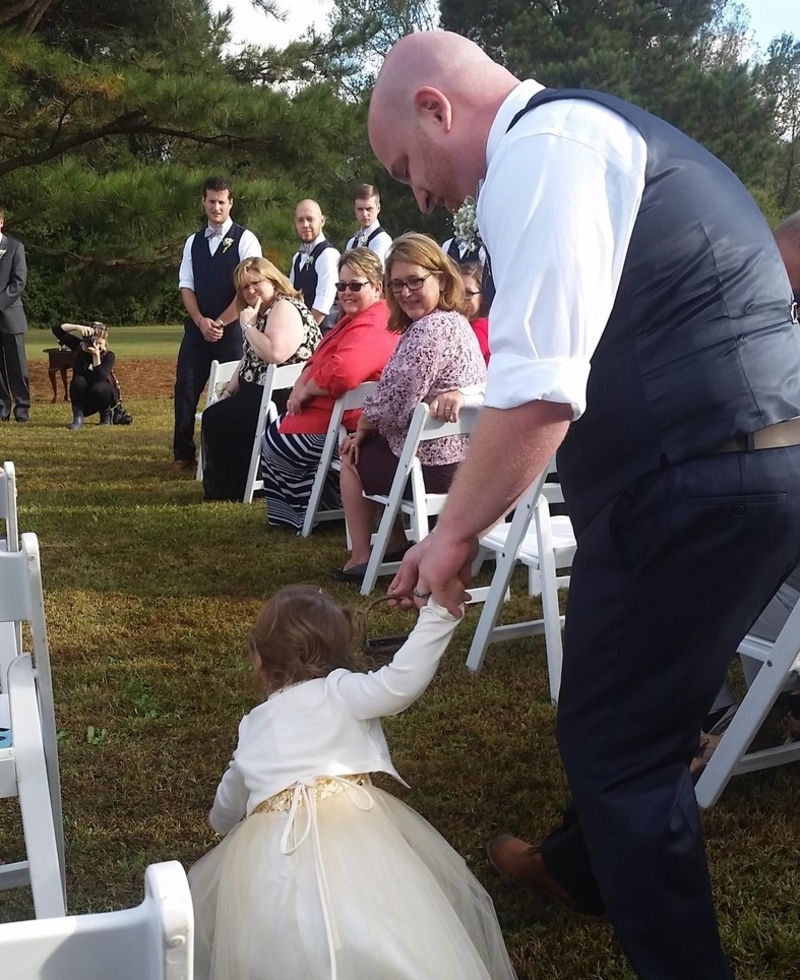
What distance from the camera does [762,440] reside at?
5.37 ft

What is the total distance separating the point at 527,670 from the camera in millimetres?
3873

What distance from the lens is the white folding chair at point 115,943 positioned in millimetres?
718

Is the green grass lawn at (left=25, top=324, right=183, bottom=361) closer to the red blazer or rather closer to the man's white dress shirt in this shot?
the red blazer

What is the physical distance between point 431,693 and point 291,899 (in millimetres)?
1857

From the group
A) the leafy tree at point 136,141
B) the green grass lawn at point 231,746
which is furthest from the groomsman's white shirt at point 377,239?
the green grass lawn at point 231,746

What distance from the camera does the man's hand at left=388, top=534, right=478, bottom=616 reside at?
175 centimetres

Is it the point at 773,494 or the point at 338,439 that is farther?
the point at 338,439

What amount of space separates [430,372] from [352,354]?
36.0 inches

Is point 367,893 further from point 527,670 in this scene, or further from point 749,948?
point 527,670

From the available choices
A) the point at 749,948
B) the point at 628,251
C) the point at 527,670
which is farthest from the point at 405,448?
the point at 628,251

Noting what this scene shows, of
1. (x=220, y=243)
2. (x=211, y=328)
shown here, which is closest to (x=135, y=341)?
(x=220, y=243)

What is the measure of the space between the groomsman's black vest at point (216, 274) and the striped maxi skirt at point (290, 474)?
2.29 meters

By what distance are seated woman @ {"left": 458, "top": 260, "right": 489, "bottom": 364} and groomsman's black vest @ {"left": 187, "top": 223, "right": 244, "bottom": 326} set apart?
2.21 meters

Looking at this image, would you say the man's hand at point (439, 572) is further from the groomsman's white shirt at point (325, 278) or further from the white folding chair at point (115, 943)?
the groomsman's white shirt at point (325, 278)
